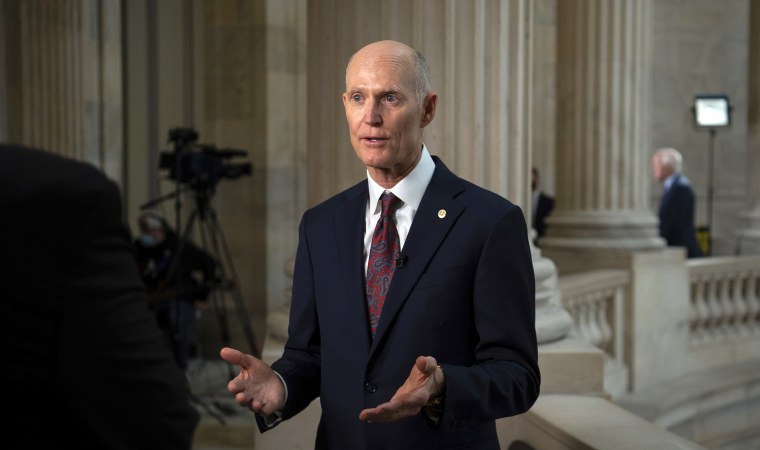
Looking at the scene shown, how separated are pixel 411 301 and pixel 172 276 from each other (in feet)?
20.4

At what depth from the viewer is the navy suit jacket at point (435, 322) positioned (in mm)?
2197

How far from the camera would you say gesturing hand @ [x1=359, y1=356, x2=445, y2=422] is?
1.91 m

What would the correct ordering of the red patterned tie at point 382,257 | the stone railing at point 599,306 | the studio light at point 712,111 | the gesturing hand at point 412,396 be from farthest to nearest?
1. the studio light at point 712,111
2. the stone railing at point 599,306
3. the red patterned tie at point 382,257
4. the gesturing hand at point 412,396

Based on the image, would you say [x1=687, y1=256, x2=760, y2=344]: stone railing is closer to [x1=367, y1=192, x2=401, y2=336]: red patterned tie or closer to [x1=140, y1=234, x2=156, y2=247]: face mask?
[x1=140, y1=234, x2=156, y2=247]: face mask

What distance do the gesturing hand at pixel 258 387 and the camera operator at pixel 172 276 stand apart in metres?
5.77

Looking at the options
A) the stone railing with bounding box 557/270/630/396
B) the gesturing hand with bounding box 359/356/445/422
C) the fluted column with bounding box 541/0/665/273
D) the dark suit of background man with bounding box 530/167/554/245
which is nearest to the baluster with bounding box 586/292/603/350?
the stone railing with bounding box 557/270/630/396

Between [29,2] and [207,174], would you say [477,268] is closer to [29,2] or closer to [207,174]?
[207,174]

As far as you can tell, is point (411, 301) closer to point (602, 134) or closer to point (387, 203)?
point (387, 203)

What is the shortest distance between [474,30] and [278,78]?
5450mm

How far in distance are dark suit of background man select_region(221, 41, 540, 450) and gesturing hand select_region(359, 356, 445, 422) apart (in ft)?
0.41

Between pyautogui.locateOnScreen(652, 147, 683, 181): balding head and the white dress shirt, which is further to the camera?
pyautogui.locateOnScreen(652, 147, 683, 181): balding head

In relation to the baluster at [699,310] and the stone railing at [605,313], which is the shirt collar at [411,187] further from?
the baluster at [699,310]

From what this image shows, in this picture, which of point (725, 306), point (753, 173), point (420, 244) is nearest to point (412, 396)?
point (420, 244)

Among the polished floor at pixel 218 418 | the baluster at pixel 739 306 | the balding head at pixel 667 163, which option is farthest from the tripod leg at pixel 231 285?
the baluster at pixel 739 306
